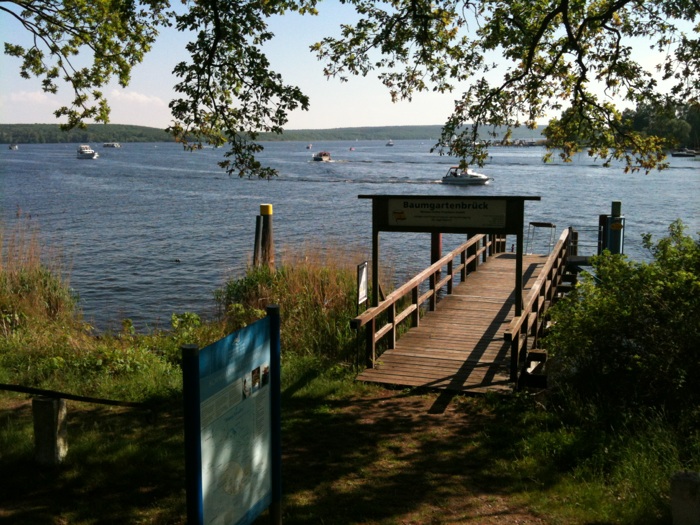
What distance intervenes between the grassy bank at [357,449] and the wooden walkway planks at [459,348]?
1.46 feet

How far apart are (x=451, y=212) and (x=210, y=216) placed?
31.0m

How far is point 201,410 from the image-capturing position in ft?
12.2

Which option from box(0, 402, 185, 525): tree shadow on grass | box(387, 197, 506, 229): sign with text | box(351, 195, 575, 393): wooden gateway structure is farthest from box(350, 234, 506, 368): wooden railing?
box(0, 402, 185, 525): tree shadow on grass

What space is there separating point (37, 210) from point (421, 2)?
112ft

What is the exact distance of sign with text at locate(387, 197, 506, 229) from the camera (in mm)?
9344

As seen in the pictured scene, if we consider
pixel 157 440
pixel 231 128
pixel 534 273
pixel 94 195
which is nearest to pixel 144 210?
pixel 94 195

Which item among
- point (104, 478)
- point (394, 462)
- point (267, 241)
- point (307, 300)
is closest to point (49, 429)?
point (104, 478)

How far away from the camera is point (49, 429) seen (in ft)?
19.7

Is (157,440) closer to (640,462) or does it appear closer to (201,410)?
(201,410)

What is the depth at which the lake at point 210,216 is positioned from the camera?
21609 millimetres

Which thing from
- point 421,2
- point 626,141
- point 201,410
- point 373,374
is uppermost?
point 421,2

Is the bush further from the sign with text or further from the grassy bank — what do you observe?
the sign with text

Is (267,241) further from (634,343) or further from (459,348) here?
(634,343)

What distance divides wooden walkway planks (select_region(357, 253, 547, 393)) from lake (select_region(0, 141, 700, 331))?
480 cm
